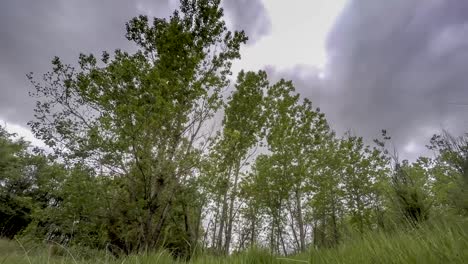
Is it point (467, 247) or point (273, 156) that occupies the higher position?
point (273, 156)

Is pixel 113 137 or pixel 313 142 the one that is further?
pixel 313 142

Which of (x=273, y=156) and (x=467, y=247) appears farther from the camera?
(x=273, y=156)

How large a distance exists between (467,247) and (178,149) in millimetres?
6690

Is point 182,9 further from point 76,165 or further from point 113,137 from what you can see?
point 76,165

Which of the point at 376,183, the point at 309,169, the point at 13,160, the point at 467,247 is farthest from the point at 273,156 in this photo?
the point at 13,160

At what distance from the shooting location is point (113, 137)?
603cm

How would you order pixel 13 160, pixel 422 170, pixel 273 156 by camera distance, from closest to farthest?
pixel 273 156
pixel 422 170
pixel 13 160

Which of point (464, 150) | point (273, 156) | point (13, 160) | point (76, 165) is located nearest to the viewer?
point (464, 150)

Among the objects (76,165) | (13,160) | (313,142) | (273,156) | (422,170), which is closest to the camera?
(76,165)

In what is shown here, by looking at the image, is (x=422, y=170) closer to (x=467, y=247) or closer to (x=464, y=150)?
(x=464, y=150)

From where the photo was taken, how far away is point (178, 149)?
7.41m

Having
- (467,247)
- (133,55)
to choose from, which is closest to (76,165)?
(133,55)

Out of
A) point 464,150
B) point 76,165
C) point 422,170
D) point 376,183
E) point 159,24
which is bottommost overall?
point 76,165

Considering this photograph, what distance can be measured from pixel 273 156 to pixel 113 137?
7804mm
